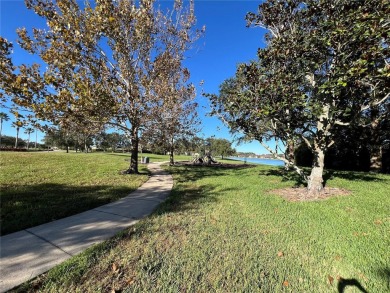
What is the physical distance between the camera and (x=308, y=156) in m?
20.2

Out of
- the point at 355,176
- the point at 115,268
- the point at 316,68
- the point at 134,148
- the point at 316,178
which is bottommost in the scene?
the point at 115,268

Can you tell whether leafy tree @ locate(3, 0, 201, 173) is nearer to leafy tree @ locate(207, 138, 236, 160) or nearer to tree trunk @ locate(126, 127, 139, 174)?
tree trunk @ locate(126, 127, 139, 174)

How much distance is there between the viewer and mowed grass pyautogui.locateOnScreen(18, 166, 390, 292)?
278 cm

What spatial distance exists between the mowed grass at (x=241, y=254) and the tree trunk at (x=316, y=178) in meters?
1.25

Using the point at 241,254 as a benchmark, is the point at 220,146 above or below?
above

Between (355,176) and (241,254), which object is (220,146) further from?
(241,254)

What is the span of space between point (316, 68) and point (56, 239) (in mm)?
7254

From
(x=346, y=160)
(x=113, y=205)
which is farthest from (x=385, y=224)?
(x=346, y=160)

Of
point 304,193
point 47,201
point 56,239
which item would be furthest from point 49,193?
point 304,193

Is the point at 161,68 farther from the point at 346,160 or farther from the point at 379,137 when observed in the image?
the point at 346,160

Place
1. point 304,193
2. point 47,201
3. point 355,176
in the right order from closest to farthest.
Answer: point 47,201 < point 304,193 < point 355,176

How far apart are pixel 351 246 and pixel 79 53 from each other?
10.7 meters

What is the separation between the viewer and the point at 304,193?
7297mm

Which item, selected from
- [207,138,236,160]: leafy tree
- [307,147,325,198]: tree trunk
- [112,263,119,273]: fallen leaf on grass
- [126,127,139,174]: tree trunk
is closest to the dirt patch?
[307,147,325,198]: tree trunk
